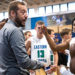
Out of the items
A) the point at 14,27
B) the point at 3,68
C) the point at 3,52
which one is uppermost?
the point at 14,27

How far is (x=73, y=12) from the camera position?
9.91ft

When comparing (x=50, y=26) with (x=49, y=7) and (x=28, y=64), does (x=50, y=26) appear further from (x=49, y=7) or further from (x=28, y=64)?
(x=49, y=7)

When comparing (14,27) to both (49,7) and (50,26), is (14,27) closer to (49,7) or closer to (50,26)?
(50,26)

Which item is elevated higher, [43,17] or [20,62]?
[43,17]

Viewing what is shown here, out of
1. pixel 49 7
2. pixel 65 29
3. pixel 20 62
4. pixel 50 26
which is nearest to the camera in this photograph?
pixel 20 62

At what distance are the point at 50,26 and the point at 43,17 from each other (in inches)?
9.7

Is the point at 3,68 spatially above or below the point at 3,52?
below

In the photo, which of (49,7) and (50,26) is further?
(49,7)

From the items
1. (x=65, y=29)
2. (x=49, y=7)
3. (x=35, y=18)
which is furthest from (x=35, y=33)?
(x=49, y=7)

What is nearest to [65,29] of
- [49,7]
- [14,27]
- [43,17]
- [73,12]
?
[73,12]

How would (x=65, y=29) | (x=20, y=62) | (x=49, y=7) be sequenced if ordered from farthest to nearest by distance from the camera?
1. (x=49, y=7)
2. (x=65, y=29)
3. (x=20, y=62)

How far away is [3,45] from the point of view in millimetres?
1499

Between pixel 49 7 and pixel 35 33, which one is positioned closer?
pixel 35 33

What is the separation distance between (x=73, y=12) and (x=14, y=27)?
1.75 metres
